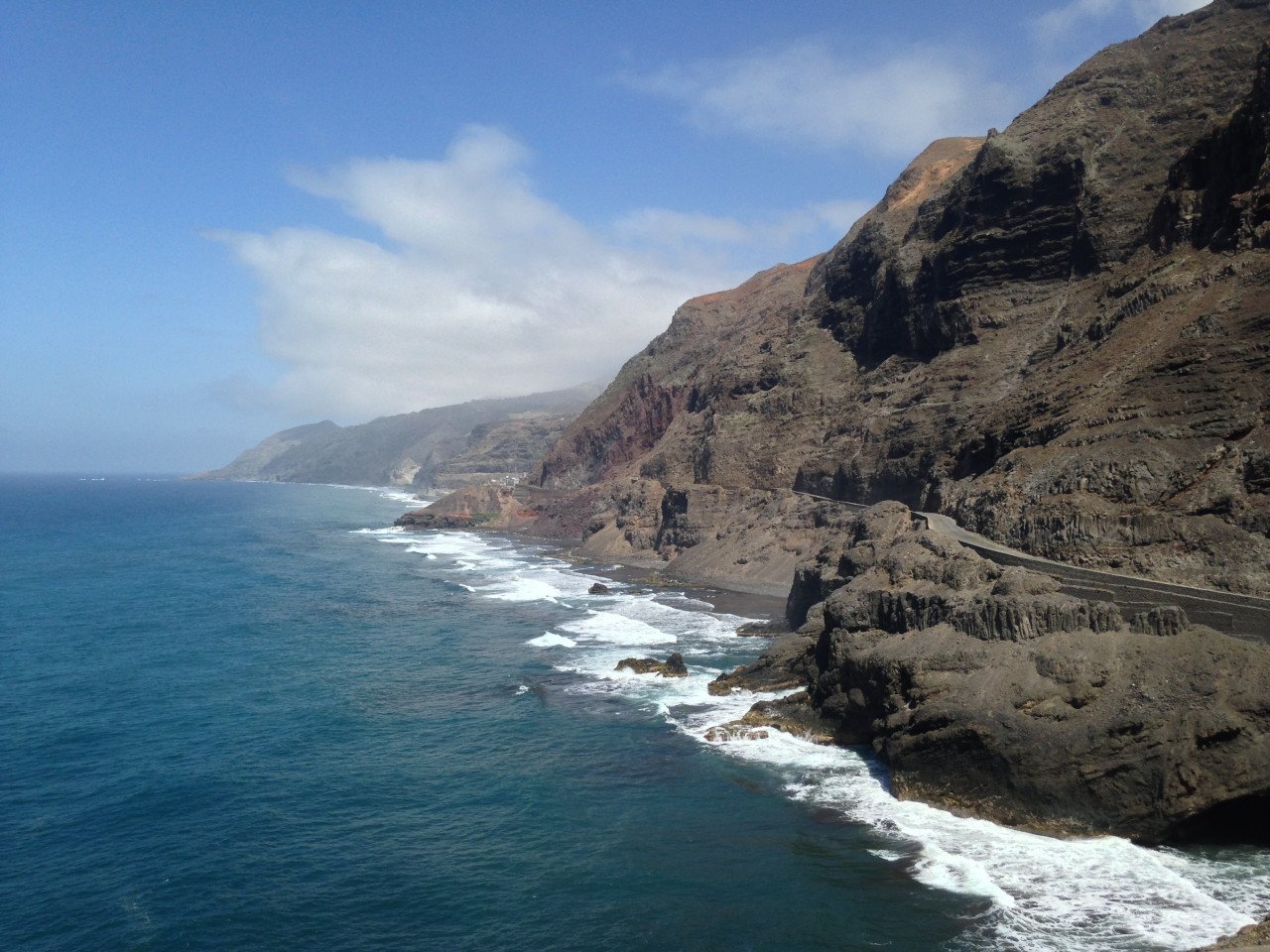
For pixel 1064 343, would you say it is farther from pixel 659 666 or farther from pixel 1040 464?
pixel 659 666

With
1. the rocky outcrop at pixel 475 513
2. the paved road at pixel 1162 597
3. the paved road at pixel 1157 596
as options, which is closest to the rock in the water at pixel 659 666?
the paved road at pixel 1157 596

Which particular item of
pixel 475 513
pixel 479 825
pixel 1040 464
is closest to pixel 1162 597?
pixel 1040 464

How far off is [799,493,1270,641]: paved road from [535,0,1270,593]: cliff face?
2.48 m

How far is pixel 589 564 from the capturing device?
93875mm

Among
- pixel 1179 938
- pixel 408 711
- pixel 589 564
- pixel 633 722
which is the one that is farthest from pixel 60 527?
pixel 1179 938

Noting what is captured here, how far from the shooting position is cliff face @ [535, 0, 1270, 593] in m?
35.8

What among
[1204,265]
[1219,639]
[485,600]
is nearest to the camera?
[1219,639]

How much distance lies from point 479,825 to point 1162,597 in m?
22.9

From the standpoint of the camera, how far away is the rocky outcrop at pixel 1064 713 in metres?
23.9

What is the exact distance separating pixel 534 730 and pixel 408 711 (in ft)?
21.4

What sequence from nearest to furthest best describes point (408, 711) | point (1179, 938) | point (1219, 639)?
1. point (1179, 938)
2. point (1219, 639)
3. point (408, 711)

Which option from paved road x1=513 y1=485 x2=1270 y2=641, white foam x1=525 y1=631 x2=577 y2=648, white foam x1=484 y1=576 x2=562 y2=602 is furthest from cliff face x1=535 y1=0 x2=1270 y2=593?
white foam x1=525 y1=631 x2=577 y2=648

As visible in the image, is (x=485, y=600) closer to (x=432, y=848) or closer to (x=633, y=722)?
(x=633, y=722)

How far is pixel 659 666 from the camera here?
4544 centimetres
